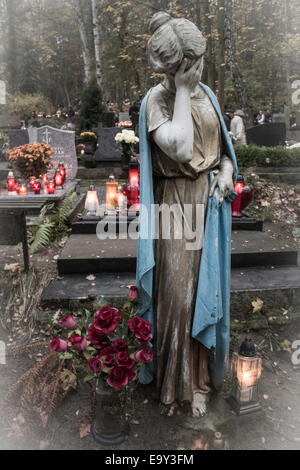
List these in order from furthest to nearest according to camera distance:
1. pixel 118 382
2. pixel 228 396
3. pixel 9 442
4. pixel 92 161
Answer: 1. pixel 92 161
2. pixel 228 396
3. pixel 9 442
4. pixel 118 382

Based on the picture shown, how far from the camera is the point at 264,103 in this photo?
2728 cm

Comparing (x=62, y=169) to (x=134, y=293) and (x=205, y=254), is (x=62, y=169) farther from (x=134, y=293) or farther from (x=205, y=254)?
(x=205, y=254)

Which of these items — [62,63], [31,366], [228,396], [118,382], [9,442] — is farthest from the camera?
[62,63]

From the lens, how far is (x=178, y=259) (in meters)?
2.48

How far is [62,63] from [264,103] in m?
21.3

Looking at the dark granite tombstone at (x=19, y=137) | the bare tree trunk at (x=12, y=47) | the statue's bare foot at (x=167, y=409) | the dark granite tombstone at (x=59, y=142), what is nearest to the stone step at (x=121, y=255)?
the statue's bare foot at (x=167, y=409)

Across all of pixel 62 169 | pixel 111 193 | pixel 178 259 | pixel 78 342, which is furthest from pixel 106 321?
pixel 62 169

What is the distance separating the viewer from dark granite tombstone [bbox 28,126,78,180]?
920 cm

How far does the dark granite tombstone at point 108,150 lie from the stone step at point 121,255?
7.29 metres

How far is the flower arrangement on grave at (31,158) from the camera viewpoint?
7855mm

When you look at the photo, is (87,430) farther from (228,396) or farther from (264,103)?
(264,103)

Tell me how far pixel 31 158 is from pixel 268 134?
8.34 m
